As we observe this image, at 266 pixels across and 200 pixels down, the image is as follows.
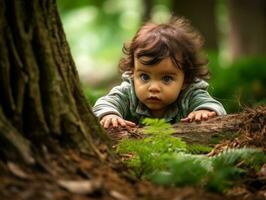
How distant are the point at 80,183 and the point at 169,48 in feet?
8.99

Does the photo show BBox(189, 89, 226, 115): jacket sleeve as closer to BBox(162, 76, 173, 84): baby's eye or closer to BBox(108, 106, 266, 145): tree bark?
BBox(162, 76, 173, 84): baby's eye

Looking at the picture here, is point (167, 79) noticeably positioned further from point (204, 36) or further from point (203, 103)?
point (204, 36)

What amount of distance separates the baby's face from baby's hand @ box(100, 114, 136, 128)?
482 mm

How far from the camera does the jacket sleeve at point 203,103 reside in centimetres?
570

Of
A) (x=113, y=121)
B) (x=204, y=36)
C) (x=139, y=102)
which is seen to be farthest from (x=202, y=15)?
(x=113, y=121)

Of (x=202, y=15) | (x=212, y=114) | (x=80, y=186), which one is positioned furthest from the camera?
(x=202, y=15)

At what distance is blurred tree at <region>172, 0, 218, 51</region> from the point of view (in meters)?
19.4

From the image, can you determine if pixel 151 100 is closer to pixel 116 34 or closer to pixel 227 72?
pixel 227 72

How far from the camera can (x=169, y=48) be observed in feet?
19.6

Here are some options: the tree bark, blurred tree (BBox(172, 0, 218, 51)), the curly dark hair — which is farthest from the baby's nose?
blurred tree (BBox(172, 0, 218, 51))

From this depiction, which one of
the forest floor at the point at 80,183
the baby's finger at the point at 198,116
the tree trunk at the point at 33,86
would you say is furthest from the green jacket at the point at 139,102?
the tree trunk at the point at 33,86

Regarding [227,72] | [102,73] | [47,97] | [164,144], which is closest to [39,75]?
[47,97]

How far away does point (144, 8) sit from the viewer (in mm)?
20422

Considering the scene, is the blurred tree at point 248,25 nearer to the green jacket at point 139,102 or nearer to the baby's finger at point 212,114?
the green jacket at point 139,102
